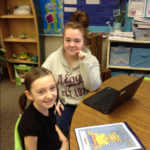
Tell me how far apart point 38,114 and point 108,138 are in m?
0.36

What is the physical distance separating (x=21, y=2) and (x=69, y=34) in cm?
201

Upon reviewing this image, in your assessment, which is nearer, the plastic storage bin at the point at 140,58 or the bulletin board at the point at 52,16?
the plastic storage bin at the point at 140,58

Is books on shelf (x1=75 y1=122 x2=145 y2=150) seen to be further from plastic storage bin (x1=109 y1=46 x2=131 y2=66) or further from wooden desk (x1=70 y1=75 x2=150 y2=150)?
plastic storage bin (x1=109 y1=46 x2=131 y2=66)

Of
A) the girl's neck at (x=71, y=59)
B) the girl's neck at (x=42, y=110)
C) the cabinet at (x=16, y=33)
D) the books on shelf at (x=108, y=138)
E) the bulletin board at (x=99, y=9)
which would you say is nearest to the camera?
the books on shelf at (x=108, y=138)

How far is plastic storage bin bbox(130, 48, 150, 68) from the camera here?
2213 millimetres

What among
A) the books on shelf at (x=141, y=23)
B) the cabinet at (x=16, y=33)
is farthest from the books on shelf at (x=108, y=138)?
the cabinet at (x=16, y=33)

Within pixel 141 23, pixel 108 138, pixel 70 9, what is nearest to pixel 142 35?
pixel 141 23

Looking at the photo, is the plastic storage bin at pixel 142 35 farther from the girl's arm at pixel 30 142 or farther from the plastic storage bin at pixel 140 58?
the girl's arm at pixel 30 142

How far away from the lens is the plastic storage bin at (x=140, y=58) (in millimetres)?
2213

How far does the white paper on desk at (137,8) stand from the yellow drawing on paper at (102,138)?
2102 millimetres

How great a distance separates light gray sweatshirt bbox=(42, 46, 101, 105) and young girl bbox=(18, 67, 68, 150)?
0.43 m

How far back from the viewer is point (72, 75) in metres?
1.26

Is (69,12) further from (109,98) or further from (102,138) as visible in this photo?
(102,138)

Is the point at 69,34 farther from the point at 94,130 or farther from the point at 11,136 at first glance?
the point at 11,136
